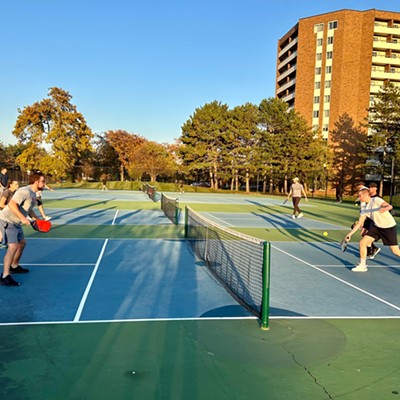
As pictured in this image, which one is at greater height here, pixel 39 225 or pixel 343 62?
pixel 343 62

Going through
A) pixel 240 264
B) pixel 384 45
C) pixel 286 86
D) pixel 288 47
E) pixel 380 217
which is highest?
pixel 288 47

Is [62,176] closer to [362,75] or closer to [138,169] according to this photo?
[138,169]

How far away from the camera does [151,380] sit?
308 centimetres

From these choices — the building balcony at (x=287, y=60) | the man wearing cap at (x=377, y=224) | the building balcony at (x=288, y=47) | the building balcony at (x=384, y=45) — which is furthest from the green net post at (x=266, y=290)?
the building balcony at (x=287, y=60)

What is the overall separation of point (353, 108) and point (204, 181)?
27.1 meters

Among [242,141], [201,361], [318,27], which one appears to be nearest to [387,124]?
[242,141]

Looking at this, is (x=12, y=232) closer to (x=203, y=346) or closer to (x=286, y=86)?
(x=203, y=346)

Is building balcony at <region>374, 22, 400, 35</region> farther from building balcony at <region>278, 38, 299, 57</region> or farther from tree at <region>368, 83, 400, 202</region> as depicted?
tree at <region>368, 83, 400, 202</region>

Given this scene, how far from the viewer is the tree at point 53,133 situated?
162 feet

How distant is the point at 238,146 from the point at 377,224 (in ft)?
153

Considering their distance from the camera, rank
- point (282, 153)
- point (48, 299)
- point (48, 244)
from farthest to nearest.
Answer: point (282, 153), point (48, 244), point (48, 299)

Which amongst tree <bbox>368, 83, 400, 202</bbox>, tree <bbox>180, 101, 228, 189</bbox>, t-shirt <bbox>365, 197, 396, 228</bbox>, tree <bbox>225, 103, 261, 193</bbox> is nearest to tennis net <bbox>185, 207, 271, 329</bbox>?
t-shirt <bbox>365, 197, 396, 228</bbox>

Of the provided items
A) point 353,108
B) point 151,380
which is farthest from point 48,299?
point 353,108

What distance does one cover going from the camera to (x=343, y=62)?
57875 mm
